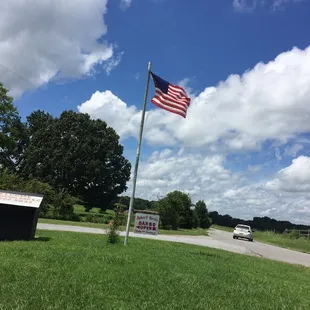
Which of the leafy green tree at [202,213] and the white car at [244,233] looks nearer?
the white car at [244,233]

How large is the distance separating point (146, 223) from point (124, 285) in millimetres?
7549

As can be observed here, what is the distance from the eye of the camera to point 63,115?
182ft

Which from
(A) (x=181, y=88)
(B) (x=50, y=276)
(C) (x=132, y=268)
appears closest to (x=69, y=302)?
(B) (x=50, y=276)

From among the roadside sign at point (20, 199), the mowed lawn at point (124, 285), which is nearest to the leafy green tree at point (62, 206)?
the roadside sign at point (20, 199)

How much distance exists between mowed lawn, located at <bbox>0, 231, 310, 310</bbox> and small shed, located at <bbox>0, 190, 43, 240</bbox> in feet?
10.9

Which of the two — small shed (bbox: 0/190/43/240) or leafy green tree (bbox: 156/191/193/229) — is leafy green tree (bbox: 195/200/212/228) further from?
small shed (bbox: 0/190/43/240)

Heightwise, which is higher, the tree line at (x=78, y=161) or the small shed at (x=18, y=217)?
the tree line at (x=78, y=161)

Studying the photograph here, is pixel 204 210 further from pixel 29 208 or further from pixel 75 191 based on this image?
pixel 29 208

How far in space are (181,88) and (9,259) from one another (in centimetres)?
900

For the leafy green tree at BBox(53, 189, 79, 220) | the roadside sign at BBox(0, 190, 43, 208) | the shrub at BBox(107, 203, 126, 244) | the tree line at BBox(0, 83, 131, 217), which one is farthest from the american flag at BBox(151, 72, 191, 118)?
the tree line at BBox(0, 83, 131, 217)

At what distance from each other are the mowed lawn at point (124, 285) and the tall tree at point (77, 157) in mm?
42380

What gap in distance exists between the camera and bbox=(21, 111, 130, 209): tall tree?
2055 inches

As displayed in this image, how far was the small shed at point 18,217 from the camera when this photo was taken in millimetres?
13758

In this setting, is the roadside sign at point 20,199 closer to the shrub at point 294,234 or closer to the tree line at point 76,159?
the tree line at point 76,159
